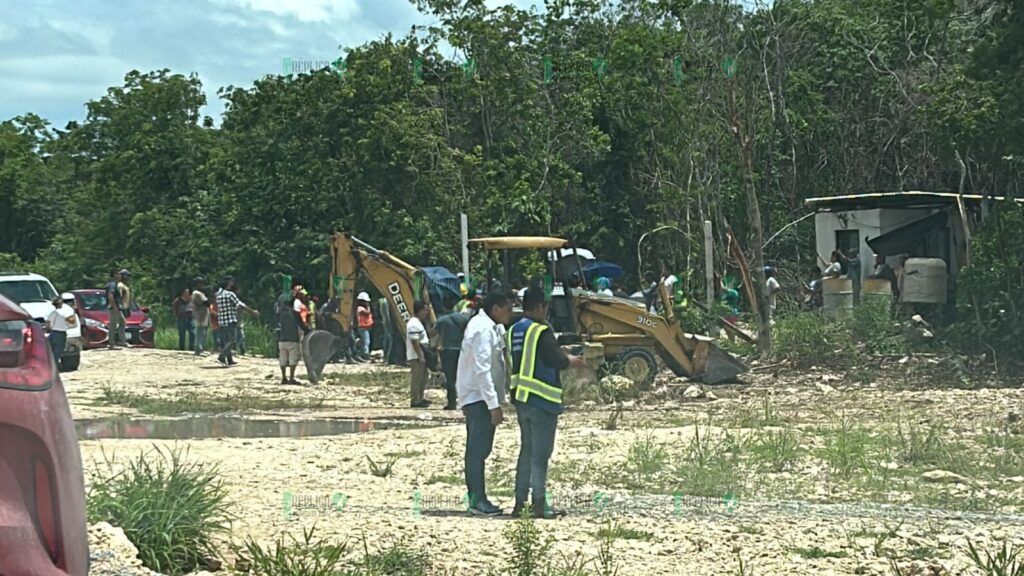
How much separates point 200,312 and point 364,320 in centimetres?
368

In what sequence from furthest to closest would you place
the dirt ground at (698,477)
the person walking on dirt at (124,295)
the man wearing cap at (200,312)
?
the person walking on dirt at (124,295), the man wearing cap at (200,312), the dirt ground at (698,477)

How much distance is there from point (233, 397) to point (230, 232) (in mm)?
16125

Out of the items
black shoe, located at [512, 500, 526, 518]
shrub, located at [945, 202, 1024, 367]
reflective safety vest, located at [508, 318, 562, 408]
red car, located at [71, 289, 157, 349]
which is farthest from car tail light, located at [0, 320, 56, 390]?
red car, located at [71, 289, 157, 349]

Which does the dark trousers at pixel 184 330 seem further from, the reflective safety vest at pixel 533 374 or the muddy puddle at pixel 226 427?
the reflective safety vest at pixel 533 374

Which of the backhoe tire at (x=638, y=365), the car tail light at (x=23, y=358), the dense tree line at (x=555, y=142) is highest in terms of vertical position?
the dense tree line at (x=555, y=142)

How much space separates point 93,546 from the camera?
7219mm

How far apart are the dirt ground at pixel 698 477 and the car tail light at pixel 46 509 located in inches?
177

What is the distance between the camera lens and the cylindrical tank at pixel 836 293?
1102 inches

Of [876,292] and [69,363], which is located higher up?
[876,292]

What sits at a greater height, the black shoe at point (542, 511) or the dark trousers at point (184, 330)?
the dark trousers at point (184, 330)

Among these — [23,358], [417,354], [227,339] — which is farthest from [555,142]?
[23,358]

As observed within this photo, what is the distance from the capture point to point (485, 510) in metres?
10.9

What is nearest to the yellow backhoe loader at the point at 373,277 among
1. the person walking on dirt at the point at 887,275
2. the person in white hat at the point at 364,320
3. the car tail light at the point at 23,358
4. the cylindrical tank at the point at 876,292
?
the person in white hat at the point at 364,320

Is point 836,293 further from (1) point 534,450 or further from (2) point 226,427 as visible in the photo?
(1) point 534,450
